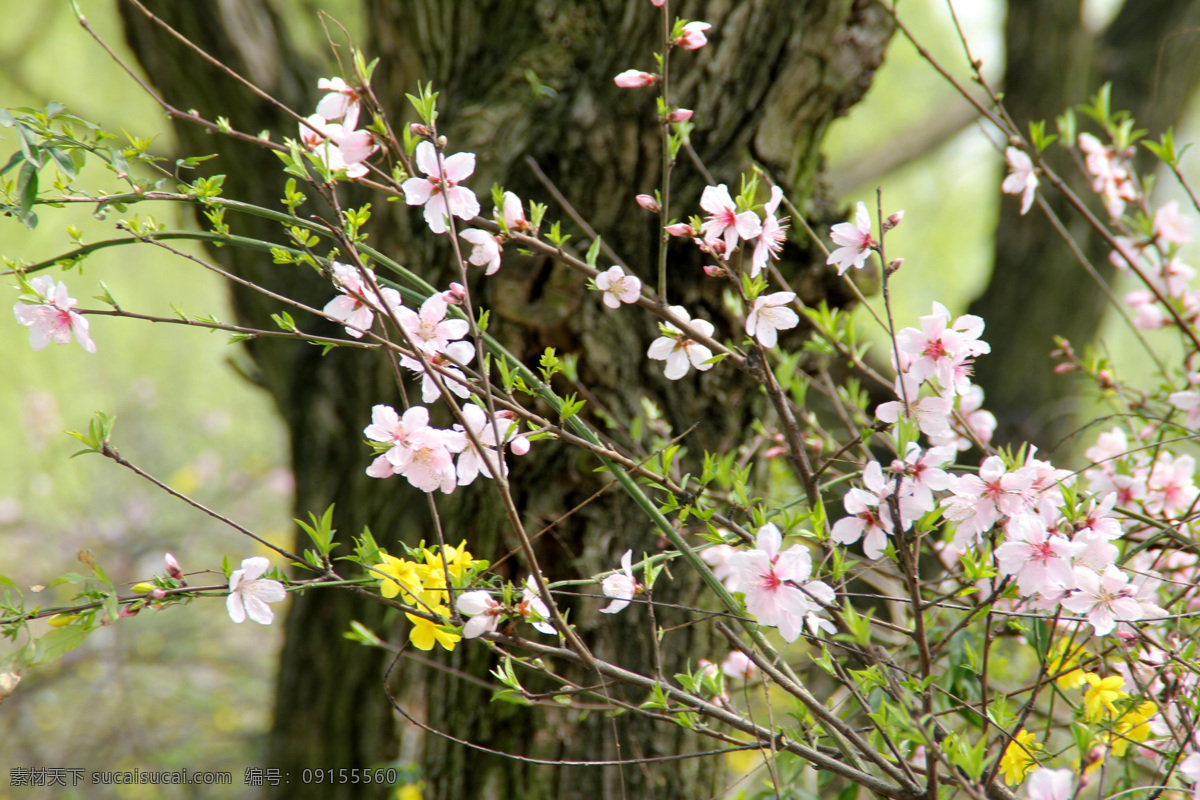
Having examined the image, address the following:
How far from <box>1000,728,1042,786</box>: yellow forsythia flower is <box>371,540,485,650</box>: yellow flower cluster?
2.02 ft

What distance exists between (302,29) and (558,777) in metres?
3.34

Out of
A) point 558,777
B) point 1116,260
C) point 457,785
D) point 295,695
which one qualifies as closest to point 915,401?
point 1116,260

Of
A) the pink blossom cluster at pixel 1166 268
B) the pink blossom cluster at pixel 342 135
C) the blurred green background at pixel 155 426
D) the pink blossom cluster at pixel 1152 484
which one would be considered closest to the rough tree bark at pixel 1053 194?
the blurred green background at pixel 155 426

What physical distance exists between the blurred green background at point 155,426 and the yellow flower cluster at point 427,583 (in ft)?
8.85

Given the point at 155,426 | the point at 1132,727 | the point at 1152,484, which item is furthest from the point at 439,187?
the point at 155,426

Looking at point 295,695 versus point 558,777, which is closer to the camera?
point 558,777

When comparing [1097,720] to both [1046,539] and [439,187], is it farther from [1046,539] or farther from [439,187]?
[439,187]

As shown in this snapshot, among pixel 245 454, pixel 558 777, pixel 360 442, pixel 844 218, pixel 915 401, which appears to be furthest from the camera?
pixel 245 454

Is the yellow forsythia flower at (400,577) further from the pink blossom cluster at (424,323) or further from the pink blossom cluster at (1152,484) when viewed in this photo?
the pink blossom cluster at (1152,484)

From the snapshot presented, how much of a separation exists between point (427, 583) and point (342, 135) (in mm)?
500

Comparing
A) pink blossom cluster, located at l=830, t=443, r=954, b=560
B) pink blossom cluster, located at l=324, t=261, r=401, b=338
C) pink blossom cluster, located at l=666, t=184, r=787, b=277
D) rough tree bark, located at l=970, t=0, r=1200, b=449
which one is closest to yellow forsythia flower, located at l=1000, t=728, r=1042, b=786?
pink blossom cluster, located at l=830, t=443, r=954, b=560

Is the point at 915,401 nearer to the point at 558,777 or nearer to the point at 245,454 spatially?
the point at 558,777

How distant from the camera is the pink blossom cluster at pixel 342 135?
0.84 meters

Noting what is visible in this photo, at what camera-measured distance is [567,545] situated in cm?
150
